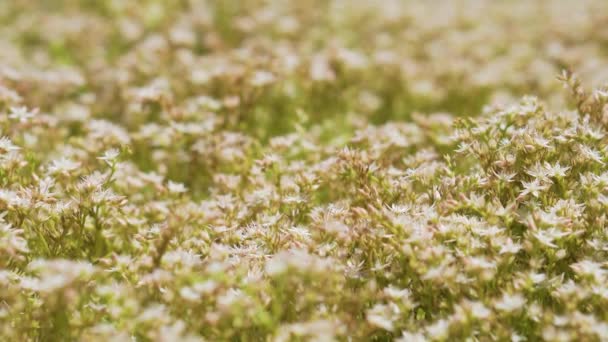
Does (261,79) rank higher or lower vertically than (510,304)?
lower

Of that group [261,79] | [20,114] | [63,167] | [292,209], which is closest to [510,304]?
[292,209]

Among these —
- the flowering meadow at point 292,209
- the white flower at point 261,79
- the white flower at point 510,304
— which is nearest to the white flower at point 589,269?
the flowering meadow at point 292,209

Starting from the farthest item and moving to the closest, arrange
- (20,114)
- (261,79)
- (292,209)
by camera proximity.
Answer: (261,79)
(20,114)
(292,209)

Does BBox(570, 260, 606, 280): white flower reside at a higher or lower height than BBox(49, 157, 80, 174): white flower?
higher

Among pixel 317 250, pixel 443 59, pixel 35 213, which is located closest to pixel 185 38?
pixel 443 59

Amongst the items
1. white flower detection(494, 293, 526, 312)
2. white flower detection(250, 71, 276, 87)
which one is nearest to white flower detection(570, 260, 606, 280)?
white flower detection(494, 293, 526, 312)

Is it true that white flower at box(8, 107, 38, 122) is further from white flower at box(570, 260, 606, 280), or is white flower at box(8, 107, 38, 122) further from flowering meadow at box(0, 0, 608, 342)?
white flower at box(570, 260, 606, 280)

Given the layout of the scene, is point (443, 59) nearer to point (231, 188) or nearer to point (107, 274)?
point (231, 188)

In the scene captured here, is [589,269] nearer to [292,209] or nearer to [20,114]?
[292,209]
